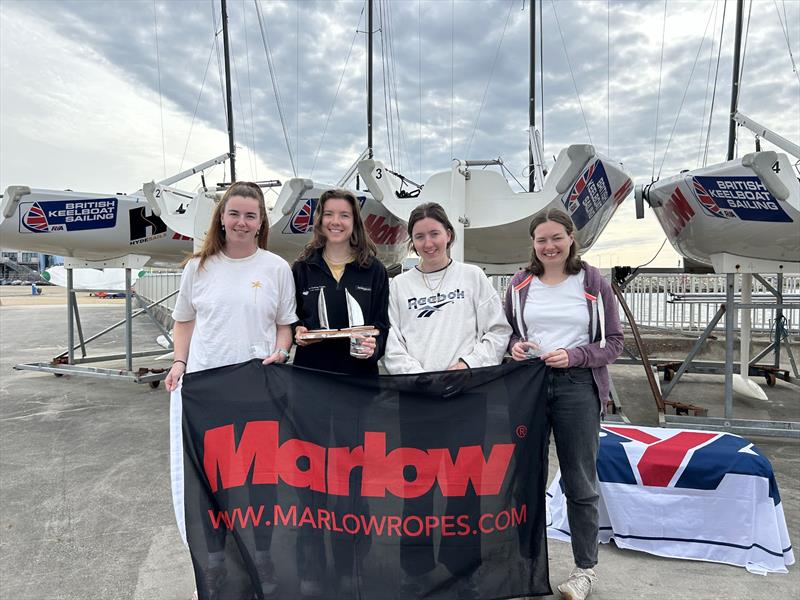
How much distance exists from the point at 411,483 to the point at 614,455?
4.63ft

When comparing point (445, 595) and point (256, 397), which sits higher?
point (256, 397)

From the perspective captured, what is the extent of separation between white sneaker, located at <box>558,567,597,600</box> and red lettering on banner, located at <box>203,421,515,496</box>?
63cm

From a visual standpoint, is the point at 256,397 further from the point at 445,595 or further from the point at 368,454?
the point at 445,595

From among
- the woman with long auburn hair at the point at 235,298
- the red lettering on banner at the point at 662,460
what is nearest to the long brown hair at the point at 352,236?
the woman with long auburn hair at the point at 235,298

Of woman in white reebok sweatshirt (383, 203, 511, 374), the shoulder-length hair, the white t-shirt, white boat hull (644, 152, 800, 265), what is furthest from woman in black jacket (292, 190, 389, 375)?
white boat hull (644, 152, 800, 265)

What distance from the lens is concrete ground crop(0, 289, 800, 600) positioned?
2617 mm

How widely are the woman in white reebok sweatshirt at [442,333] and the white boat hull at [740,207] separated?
3.63 m

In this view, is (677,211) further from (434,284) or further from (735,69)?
(735,69)

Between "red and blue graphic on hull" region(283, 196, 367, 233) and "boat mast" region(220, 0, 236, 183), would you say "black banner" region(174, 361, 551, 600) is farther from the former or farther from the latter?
"boat mast" region(220, 0, 236, 183)

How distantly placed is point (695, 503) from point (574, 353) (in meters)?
1.41

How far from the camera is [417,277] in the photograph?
257 cm

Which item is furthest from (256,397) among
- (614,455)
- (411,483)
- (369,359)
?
(614,455)

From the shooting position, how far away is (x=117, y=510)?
353cm

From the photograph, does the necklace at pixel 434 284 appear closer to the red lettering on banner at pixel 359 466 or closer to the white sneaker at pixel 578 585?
the red lettering on banner at pixel 359 466
